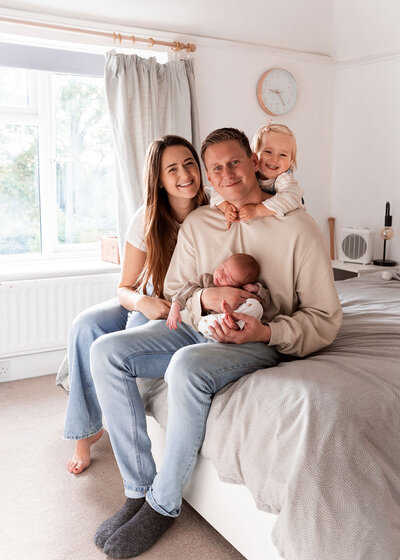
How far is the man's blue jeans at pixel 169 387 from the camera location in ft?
5.15

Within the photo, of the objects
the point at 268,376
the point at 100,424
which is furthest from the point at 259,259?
the point at 100,424

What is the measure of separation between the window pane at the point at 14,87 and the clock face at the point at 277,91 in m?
1.57

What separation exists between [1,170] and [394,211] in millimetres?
2679

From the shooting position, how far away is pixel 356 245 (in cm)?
405

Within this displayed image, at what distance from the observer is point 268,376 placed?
1.53 m

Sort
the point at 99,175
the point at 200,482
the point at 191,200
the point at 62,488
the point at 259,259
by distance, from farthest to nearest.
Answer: the point at 99,175 < the point at 191,200 < the point at 62,488 < the point at 259,259 < the point at 200,482

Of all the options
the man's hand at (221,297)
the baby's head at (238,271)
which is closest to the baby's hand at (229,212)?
the baby's head at (238,271)

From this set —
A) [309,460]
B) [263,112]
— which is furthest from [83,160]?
[309,460]

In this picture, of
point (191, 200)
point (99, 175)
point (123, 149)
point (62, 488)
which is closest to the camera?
point (62, 488)

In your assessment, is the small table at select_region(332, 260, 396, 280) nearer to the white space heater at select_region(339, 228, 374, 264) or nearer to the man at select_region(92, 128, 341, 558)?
the white space heater at select_region(339, 228, 374, 264)

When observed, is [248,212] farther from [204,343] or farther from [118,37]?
[118,37]

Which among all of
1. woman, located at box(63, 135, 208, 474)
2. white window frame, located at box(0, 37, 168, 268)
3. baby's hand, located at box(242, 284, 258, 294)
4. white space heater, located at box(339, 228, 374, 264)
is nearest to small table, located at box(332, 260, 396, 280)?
white space heater, located at box(339, 228, 374, 264)

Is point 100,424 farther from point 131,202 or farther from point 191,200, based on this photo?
point 131,202

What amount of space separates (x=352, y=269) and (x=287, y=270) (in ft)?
7.28
